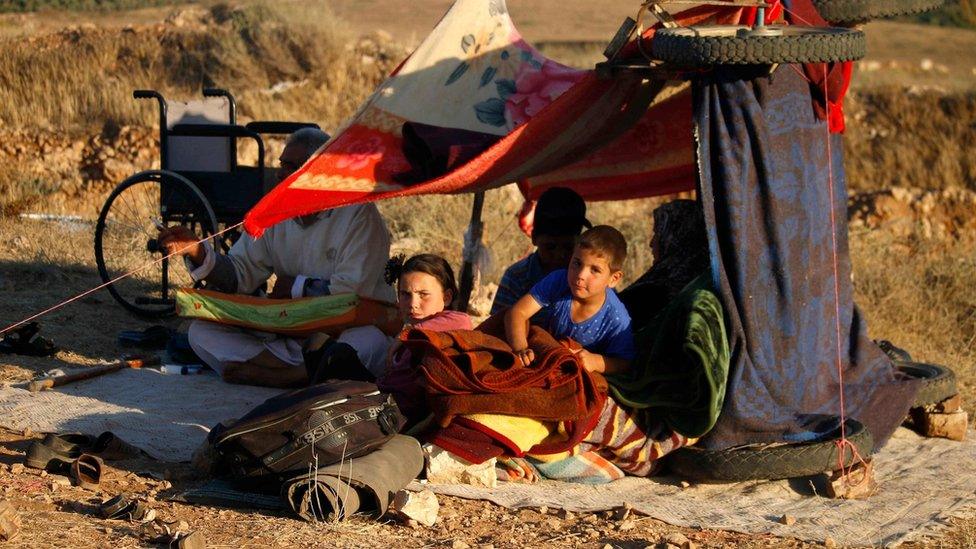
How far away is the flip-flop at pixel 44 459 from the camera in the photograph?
14.1ft

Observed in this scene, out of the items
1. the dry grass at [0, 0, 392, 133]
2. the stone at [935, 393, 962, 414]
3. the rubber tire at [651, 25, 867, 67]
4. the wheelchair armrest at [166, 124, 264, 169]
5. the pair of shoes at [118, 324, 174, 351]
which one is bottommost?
the stone at [935, 393, 962, 414]

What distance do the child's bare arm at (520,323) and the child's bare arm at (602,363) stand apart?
210 mm

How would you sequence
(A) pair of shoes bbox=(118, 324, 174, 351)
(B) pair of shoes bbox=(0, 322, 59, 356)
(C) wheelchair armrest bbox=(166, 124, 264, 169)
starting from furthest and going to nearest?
(C) wheelchair armrest bbox=(166, 124, 264, 169)
(A) pair of shoes bbox=(118, 324, 174, 351)
(B) pair of shoes bbox=(0, 322, 59, 356)

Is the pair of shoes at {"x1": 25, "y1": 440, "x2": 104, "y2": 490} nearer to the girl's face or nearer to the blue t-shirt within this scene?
the girl's face

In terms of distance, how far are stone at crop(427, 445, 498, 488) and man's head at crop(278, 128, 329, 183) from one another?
182 cm

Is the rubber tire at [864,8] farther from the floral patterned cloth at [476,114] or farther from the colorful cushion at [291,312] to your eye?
the colorful cushion at [291,312]

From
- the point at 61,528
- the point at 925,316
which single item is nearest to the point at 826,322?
the point at 61,528

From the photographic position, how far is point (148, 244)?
6531mm

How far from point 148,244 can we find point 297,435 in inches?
111

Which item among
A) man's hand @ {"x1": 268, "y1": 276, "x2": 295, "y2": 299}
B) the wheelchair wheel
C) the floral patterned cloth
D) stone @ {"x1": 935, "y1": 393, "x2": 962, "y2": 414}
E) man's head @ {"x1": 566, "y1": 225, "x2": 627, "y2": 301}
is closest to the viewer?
man's head @ {"x1": 566, "y1": 225, "x2": 627, "y2": 301}

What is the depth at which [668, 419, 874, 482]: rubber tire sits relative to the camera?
14.7 feet

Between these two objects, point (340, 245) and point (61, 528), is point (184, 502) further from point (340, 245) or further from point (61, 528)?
point (340, 245)

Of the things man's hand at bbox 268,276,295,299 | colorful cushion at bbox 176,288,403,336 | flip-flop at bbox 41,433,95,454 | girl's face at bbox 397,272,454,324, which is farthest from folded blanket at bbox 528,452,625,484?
A: man's hand at bbox 268,276,295,299

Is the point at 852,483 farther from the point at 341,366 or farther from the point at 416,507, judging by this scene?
the point at 341,366
